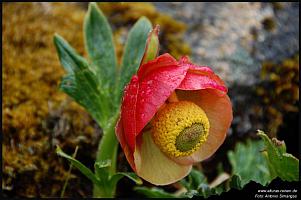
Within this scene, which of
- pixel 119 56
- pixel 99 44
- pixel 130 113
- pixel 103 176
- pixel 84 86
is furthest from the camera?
pixel 119 56

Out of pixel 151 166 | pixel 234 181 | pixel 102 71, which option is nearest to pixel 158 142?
pixel 151 166

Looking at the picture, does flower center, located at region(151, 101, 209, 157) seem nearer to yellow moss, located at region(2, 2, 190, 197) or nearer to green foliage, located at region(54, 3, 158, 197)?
green foliage, located at region(54, 3, 158, 197)

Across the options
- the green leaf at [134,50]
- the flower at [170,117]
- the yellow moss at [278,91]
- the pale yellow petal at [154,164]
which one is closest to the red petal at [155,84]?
the flower at [170,117]

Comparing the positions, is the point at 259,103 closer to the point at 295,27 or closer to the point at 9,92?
the point at 295,27

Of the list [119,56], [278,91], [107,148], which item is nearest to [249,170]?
[278,91]

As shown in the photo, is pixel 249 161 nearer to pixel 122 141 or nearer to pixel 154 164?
pixel 154 164

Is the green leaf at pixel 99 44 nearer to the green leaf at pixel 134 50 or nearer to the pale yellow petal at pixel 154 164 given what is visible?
the green leaf at pixel 134 50
